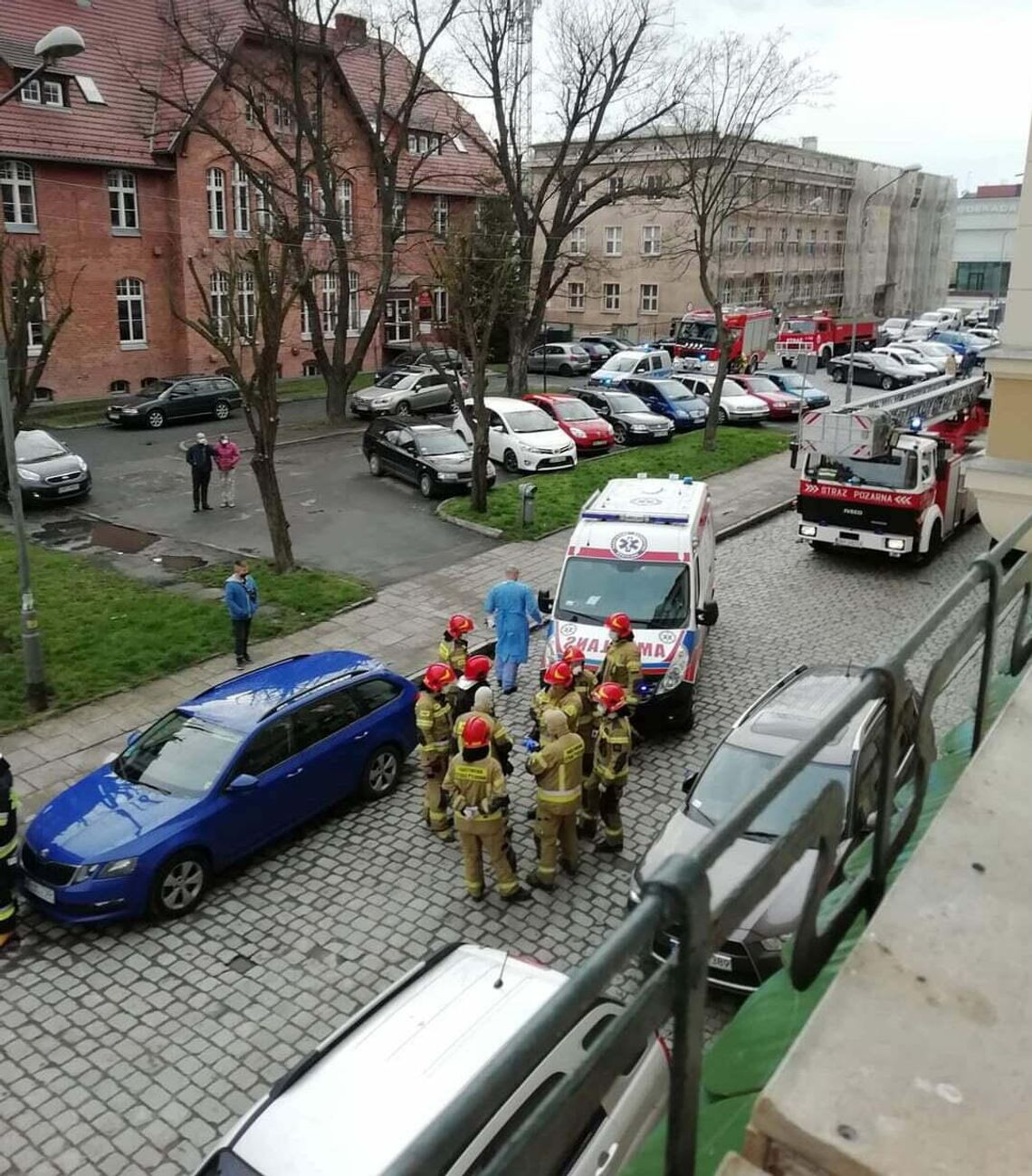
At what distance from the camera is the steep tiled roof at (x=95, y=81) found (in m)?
33.4

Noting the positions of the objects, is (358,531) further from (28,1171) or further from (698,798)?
(28,1171)

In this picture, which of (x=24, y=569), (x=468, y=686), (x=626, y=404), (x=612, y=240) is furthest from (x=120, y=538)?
(x=612, y=240)

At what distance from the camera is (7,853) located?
8.85 meters

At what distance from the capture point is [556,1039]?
61.6 inches

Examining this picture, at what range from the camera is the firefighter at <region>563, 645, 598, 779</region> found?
402 inches

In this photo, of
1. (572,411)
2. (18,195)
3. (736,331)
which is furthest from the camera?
(736,331)

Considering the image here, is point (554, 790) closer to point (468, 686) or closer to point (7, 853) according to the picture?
point (468, 686)

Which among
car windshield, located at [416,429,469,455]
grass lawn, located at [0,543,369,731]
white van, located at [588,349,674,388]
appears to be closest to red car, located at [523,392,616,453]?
car windshield, located at [416,429,469,455]

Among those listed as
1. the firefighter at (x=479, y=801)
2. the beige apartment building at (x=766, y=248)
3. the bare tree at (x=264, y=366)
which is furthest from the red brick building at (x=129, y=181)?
the firefighter at (x=479, y=801)

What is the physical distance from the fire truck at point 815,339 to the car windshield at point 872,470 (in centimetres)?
3151

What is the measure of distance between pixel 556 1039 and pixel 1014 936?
1894mm

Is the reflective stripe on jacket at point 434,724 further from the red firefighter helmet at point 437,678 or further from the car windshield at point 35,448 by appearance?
the car windshield at point 35,448

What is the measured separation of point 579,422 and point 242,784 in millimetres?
20971

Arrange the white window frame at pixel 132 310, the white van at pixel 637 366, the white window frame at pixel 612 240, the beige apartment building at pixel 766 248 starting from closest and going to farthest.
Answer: the white window frame at pixel 132 310, the white van at pixel 637 366, the beige apartment building at pixel 766 248, the white window frame at pixel 612 240
